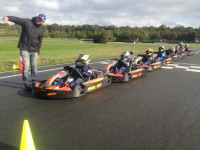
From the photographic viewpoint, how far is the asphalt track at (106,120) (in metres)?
2.91

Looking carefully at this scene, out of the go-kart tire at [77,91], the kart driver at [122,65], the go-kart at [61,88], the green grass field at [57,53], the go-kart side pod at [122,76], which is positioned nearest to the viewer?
the go-kart at [61,88]

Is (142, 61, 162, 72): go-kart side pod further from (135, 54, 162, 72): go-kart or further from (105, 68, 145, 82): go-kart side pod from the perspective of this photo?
(105, 68, 145, 82): go-kart side pod

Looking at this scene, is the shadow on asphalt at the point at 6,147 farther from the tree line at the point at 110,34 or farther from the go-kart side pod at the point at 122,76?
the tree line at the point at 110,34

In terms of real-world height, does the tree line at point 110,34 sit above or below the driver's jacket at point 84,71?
above

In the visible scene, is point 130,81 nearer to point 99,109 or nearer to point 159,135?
point 99,109

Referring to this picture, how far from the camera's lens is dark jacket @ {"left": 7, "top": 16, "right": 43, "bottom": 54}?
537 centimetres

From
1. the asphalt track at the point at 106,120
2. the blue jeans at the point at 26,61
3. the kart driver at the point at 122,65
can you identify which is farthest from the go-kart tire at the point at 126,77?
the blue jeans at the point at 26,61

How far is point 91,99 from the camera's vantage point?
509 centimetres

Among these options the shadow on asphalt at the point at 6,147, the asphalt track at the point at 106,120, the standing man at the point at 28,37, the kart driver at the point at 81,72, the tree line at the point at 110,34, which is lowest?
the asphalt track at the point at 106,120

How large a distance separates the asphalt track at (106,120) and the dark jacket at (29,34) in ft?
4.22

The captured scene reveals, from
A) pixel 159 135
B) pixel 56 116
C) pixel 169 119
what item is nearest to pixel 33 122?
pixel 56 116

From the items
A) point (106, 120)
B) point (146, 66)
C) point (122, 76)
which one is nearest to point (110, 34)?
point (146, 66)

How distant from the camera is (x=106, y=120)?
12.2 feet

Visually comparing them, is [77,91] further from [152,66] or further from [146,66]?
[152,66]
